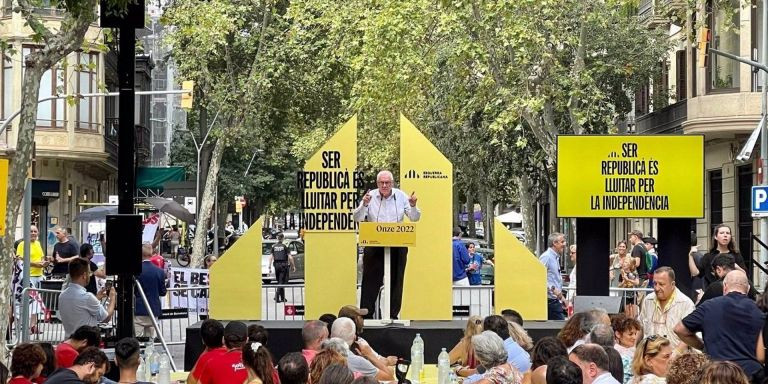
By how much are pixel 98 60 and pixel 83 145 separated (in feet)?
10.2

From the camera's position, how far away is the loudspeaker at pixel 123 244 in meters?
12.5

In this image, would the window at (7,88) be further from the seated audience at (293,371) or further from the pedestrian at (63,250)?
the seated audience at (293,371)

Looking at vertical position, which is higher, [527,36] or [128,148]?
[527,36]

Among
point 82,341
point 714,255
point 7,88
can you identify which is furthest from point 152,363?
point 7,88

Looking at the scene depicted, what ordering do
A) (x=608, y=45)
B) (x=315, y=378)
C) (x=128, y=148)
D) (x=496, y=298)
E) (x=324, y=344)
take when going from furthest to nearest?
(x=608, y=45) < (x=496, y=298) < (x=128, y=148) < (x=324, y=344) < (x=315, y=378)

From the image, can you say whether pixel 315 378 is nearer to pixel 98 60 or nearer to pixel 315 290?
pixel 315 290

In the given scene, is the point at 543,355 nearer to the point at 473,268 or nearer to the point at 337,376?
the point at 337,376

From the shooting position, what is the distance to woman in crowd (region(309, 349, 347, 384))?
9.65 meters

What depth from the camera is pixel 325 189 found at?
17.1 m

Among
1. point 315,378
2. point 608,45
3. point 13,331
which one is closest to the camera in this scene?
point 315,378

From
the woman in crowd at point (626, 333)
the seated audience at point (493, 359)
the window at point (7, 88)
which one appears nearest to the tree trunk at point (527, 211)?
the window at point (7, 88)

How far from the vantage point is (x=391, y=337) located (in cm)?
1598

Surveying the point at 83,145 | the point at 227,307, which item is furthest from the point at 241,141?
the point at 227,307

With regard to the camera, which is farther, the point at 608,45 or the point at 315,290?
the point at 608,45
